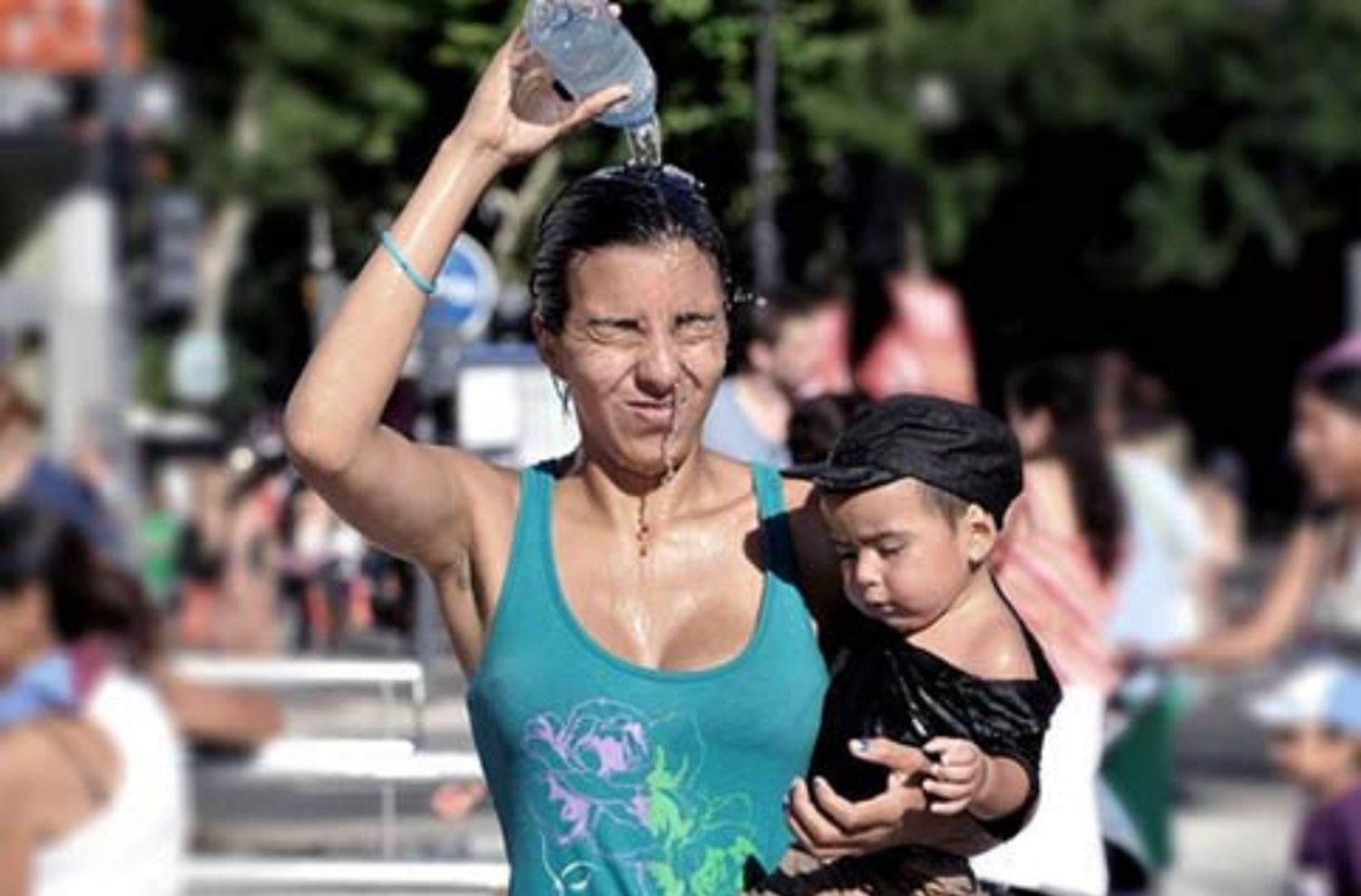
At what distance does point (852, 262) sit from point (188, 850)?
535cm

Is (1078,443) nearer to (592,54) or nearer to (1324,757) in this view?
(1324,757)

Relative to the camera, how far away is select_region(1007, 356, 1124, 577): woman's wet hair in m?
8.26

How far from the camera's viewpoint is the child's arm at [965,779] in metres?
3.52

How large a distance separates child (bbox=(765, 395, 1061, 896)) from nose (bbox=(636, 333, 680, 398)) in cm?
18

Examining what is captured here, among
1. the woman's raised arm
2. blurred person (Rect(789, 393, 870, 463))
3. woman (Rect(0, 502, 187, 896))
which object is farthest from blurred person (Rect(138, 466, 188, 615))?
the woman's raised arm

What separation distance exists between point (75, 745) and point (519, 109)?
2.70m

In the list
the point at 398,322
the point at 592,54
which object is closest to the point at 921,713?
the point at 398,322

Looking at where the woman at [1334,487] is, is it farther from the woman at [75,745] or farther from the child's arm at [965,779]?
the child's arm at [965,779]

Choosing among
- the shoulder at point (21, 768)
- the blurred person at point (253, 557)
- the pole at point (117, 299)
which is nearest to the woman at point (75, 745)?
the shoulder at point (21, 768)

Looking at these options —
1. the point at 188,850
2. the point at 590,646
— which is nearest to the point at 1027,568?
the point at 188,850

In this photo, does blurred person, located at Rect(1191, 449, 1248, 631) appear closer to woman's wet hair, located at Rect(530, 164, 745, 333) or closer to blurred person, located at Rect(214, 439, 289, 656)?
blurred person, located at Rect(214, 439, 289, 656)

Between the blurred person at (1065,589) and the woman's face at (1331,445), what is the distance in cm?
51

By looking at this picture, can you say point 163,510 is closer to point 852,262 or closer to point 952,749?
point 852,262

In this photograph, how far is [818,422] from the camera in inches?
233
